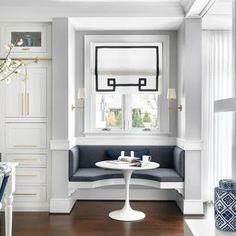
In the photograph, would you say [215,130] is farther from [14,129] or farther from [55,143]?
[14,129]

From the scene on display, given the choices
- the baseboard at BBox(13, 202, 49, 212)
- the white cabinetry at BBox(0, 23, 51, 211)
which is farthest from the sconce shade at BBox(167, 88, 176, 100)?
the baseboard at BBox(13, 202, 49, 212)

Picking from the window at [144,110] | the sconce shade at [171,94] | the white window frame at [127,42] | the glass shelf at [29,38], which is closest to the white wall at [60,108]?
the glass shelf at [29,38]

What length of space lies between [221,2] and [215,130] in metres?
1.82

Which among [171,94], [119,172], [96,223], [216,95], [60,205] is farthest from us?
[216,95]

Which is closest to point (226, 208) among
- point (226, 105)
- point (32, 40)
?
point (226, 105)

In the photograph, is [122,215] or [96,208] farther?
[96,208]

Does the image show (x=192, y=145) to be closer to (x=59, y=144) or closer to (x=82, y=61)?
(x=59, y=144)

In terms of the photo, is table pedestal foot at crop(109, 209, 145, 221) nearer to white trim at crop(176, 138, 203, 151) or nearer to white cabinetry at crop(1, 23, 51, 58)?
white trim at crop(176, 138, 203, 151)

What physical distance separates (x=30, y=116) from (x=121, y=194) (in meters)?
1.78

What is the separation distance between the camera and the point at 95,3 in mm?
4375

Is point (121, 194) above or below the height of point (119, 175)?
below

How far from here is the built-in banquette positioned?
171 inches

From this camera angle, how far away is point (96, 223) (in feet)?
12.8

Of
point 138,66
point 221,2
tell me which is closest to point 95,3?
point 138,66
